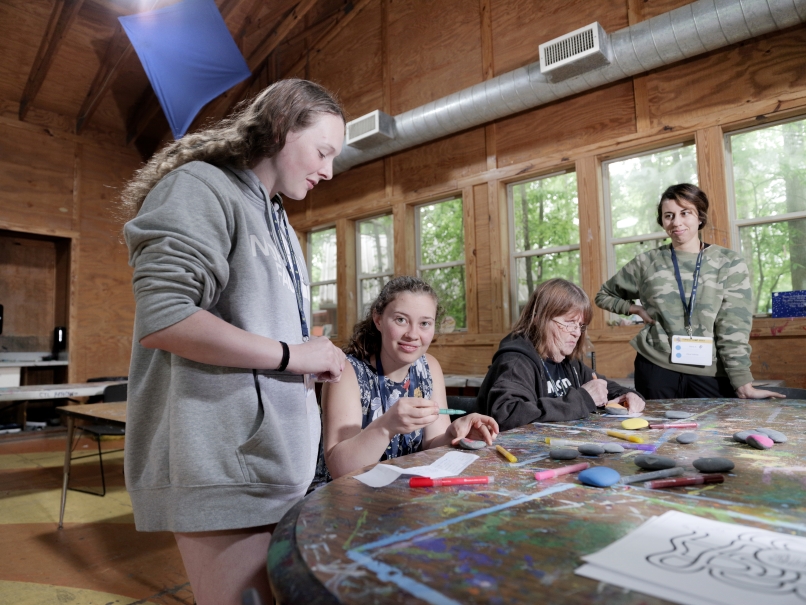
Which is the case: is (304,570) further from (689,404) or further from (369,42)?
(369,42)

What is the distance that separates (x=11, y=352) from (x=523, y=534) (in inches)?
321

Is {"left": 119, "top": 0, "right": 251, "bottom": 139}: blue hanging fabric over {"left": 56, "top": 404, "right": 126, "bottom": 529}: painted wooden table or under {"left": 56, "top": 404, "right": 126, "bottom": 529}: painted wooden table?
over

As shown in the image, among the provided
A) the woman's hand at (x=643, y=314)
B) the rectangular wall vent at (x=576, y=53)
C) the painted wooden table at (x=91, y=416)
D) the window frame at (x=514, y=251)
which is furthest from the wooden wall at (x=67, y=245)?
the woman's hand at (x=643, y=314)

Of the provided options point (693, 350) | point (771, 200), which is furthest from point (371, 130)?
point (693, 350)

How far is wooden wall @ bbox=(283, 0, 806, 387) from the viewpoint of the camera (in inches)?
149

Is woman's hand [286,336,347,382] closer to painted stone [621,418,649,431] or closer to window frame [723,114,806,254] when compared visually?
painted stone [621,418,649,431]

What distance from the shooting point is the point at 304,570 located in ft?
1.70

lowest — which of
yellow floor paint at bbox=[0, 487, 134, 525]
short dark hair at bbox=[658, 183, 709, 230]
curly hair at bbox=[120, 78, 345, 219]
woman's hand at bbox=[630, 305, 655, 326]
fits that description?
yellow floor paint at bbox=[0, 487, 134, 525]

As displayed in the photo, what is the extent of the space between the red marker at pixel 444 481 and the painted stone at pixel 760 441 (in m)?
0.64

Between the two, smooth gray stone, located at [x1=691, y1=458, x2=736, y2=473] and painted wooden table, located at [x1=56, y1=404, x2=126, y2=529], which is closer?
smooth gray stone, located at [x1=691, y1=458, x2=736, y2=473]

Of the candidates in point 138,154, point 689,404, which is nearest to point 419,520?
point 689,404

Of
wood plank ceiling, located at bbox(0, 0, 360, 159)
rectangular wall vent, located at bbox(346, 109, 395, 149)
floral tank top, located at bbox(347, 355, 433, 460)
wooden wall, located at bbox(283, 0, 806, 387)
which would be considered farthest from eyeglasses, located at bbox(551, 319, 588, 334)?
wood plank ceiling, located at bbox(0, 0, 360, 159)

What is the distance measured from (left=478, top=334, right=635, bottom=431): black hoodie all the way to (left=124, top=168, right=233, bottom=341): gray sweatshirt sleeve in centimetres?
100

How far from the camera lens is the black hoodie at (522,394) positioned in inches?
61.9
